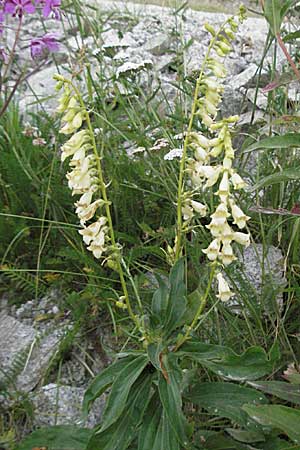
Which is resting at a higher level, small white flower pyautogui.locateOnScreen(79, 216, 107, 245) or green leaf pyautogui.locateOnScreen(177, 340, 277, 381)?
small white flower pyautogui.locateOnScreen(79, 216, 107, 245)

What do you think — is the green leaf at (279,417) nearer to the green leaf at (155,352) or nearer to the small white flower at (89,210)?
the green leaf at (155,352)

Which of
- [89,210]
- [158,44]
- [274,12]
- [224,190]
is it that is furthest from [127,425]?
[158,44]

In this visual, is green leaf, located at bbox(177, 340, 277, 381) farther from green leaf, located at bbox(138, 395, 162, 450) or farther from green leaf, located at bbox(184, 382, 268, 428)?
green leaf, located at bbox(138, 395, 162, 450)

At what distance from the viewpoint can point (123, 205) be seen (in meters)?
2.56

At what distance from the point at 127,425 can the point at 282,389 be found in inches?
16.6

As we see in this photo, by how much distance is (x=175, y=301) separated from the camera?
5.35ft

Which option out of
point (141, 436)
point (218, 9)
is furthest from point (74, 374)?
point (218, 9)

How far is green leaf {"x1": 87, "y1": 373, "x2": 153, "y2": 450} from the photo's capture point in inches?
63.1

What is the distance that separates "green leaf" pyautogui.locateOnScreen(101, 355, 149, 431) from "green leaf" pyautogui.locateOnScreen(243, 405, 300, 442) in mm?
296

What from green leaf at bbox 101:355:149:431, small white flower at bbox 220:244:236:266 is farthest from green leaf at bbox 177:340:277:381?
small white flower at bbox 220:244:236:266

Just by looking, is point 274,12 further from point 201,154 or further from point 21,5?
point 21,5

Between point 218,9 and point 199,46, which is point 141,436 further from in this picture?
point 218,9

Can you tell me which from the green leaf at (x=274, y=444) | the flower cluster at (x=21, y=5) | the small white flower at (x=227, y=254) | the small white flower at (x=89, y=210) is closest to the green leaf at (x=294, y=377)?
the green leaf at (x=274, y=444)

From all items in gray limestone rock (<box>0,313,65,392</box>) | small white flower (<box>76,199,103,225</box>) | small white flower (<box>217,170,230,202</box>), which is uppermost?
small white flower (<box>217,170,230,202</box>)
